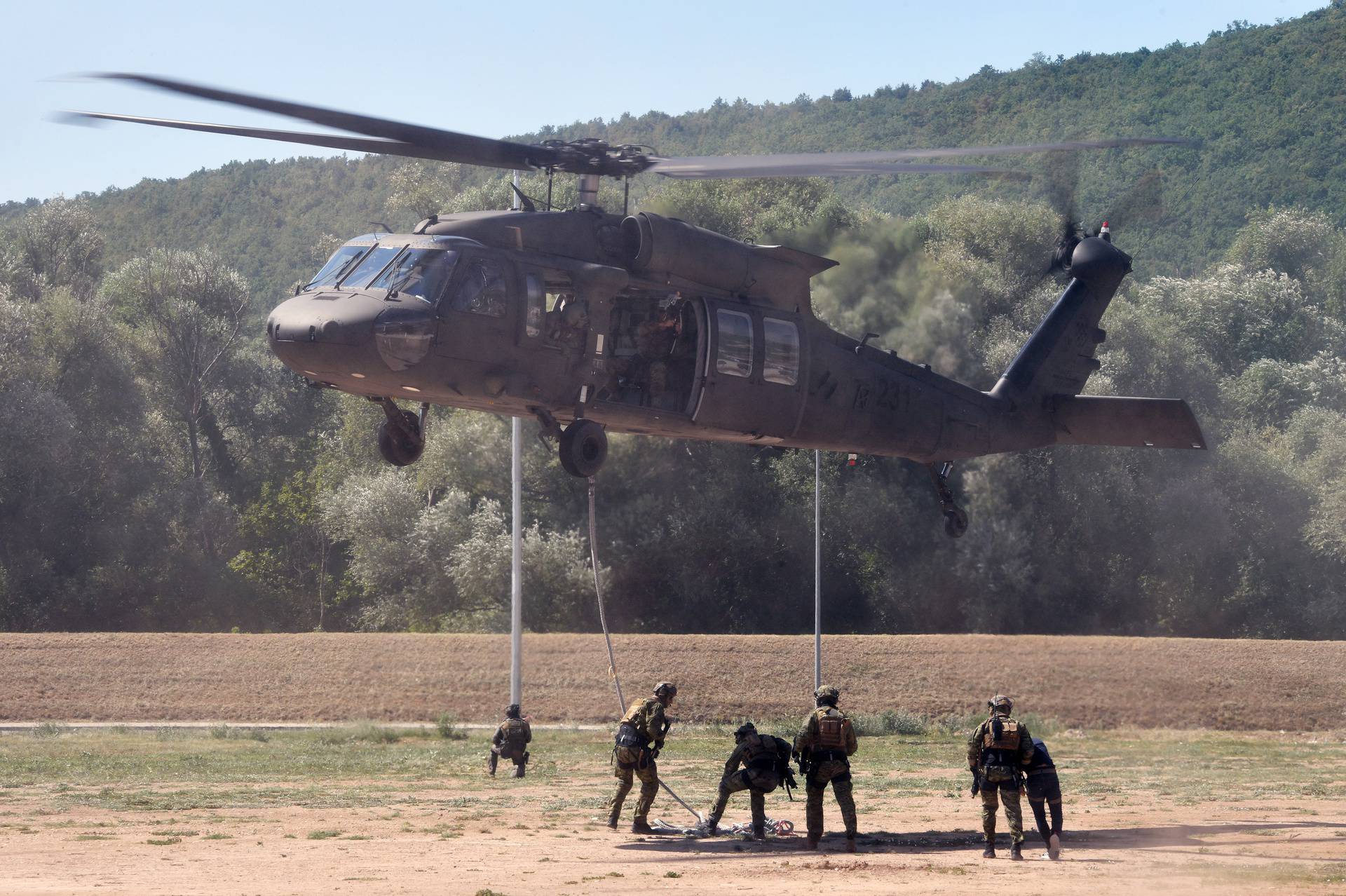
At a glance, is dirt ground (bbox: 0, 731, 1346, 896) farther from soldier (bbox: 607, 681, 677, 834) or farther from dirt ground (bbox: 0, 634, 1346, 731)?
dirt ground (bbox: 0, 634, 1346, 731)

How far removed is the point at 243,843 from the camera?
1474 cm

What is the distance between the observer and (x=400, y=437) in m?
16.5

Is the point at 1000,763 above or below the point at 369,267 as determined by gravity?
below

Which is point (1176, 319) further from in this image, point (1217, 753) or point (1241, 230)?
point (1217, 753)

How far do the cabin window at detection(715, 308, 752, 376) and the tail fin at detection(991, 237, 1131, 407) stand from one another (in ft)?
16.9

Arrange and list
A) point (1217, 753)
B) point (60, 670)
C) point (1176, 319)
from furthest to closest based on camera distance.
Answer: point (1176, 319) → point (60, 670) → point (1217, 753)

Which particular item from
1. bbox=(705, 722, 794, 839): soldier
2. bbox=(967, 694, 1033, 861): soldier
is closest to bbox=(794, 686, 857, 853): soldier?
bbox=(705, 722, 794, 839): soldier

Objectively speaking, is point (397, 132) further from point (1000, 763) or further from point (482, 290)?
point (1000, 763)

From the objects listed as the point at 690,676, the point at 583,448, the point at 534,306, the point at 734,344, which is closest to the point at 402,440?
the point at 583,448

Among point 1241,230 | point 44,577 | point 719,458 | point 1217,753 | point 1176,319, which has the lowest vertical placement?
point 1217,753

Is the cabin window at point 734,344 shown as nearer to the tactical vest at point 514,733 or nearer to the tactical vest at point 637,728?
the tactical vest at point 637,728

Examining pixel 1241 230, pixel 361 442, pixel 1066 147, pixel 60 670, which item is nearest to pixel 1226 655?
pixel 1066 147

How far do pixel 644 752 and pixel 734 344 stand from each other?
4837 millimetres

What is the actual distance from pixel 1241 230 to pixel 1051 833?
68.5m
